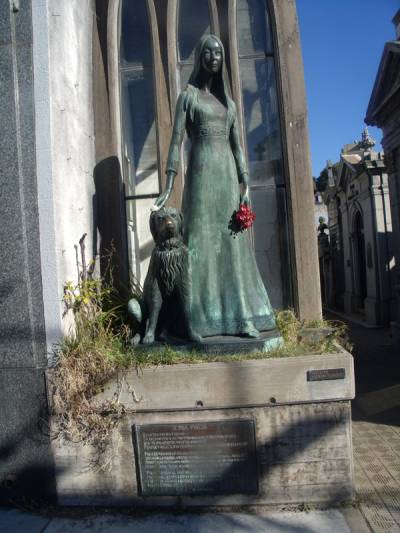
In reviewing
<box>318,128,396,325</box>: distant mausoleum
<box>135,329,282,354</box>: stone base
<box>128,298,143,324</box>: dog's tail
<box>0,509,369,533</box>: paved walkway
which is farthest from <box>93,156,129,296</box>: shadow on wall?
<box>318,128,396,325</box>: distant mausoleum

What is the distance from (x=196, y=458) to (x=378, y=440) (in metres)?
2.62

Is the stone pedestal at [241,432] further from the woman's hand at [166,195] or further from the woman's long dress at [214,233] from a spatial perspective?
the woman's hand at [166,195]

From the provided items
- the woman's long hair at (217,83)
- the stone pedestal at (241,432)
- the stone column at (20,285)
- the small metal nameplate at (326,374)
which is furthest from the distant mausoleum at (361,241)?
the stone column at (20,285)

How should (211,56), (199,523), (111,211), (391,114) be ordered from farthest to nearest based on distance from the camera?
1. (391,114)
2. (111,211)
3. (211,56)
4. (199,523)

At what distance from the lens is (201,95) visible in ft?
15.1

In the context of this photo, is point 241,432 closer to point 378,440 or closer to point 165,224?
point 165,224

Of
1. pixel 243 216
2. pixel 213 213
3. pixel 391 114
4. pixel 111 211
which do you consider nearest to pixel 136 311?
pixel 213 213

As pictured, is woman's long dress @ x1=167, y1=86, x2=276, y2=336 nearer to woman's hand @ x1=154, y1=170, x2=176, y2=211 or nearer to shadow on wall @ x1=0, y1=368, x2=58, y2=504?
woman's hand @ x1=154, y1=170, x2=176, y2=211

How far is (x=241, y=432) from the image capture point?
3.79 meters

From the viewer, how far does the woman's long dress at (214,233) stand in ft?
14.1

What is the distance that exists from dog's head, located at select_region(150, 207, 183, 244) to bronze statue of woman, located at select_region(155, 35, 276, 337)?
0.20 meters

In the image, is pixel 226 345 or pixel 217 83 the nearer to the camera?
pixel 226 345

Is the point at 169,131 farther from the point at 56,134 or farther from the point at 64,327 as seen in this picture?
the point at 64,327

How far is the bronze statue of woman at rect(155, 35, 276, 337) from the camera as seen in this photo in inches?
169
